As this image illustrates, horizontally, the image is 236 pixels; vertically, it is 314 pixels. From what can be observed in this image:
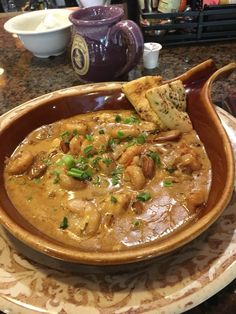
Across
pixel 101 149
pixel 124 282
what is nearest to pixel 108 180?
pixel 101 149

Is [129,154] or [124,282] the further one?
[129,154]

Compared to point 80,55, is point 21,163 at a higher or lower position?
lower

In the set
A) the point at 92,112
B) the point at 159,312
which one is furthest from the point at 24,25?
the point at 159,312

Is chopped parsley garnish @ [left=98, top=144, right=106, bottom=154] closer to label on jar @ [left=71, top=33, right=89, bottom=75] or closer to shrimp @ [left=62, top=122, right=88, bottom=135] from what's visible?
shrimp @ [left=62, top=122, right=88, bottom=135]

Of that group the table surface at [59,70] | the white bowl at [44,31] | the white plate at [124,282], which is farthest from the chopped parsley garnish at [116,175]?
the white bowl at [44,31]

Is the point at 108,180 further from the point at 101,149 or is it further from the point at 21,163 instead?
the point at 21,163

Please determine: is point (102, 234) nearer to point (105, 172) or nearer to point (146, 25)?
point (105, 172)

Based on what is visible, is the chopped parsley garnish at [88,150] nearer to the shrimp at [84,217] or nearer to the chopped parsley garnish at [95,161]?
the chopped parsley garnish at [95,161]
